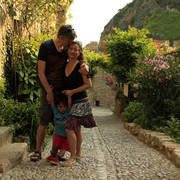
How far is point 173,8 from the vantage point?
53.1 m

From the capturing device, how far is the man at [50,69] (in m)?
2.97

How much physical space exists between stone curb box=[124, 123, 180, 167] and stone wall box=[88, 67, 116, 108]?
14.9m

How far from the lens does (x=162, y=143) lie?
399 cm

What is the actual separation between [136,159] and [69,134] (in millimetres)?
1105

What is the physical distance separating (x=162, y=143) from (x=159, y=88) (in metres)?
1.79

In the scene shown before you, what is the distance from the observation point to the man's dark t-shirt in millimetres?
3012

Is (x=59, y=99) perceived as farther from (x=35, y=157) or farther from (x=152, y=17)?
(x=152, y=17)

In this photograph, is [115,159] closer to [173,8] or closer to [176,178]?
[176,178]

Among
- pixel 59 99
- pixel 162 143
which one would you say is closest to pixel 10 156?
pixel 59 99

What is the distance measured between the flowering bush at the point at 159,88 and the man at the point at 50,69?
2.82 metres

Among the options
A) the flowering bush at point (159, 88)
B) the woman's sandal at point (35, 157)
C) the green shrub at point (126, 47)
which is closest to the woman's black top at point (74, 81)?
the woman's sandal at point (35, 157)

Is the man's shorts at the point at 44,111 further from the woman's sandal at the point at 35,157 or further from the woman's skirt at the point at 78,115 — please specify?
the woman's sandal at the point at 35,157

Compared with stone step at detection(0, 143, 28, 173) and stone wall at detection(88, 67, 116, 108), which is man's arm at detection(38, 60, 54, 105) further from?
stone wall at detection(88, 67, 116, 108)

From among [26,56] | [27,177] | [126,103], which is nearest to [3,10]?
[26,56]
